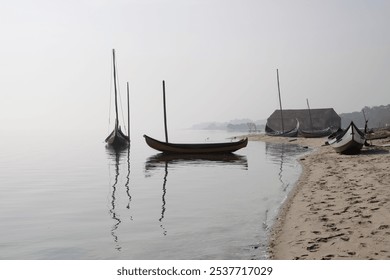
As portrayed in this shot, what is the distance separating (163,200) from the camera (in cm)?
1402

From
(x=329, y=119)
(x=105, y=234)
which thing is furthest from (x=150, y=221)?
(x=329, y=119)

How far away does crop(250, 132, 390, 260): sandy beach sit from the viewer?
6504 millimetres

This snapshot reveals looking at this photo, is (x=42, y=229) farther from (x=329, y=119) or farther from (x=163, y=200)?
(x=329, y=119)

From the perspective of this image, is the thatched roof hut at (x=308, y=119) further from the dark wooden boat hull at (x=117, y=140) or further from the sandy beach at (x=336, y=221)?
the sandy beach at (x=336, y=221)

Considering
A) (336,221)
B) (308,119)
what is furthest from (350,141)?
(308,119)

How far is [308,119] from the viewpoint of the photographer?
7588cm

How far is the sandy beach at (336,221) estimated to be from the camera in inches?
256

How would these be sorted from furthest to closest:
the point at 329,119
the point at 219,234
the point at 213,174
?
1. the point at 329,119
2. the point at 213,174
3. the point at 219,234

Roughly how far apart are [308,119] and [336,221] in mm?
71223

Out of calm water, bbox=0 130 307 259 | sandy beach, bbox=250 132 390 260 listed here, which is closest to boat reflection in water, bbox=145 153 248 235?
calm water, bbox=0 130 307 259
